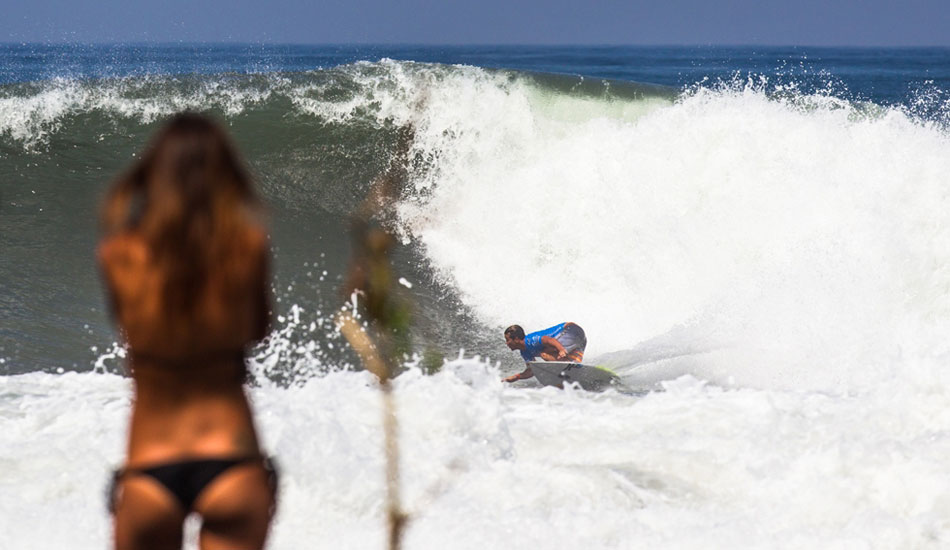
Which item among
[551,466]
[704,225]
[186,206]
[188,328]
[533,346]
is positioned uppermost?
[186,206]

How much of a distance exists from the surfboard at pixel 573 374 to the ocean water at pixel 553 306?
0.40m

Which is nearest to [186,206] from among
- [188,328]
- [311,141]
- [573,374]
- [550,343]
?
[188,328]

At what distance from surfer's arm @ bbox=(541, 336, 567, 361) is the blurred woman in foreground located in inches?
248

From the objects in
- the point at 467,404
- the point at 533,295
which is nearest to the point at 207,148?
the point at 467,404

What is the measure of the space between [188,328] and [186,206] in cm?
21

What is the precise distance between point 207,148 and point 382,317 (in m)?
0.67

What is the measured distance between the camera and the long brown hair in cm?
165

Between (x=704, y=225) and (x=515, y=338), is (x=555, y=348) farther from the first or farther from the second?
(x=704, y=225)

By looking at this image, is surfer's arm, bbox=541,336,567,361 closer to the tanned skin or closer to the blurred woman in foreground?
the tanned skin

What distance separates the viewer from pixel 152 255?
168 cm

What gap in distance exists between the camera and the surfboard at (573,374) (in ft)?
23.8

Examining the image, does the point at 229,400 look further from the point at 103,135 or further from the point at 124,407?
the point at 103,135

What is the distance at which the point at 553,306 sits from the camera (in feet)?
36.5

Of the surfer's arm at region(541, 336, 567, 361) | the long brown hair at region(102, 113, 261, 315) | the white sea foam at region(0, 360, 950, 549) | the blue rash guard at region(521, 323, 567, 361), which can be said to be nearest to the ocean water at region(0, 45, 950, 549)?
the white sea foam at region(0, 360, 950, 549)
